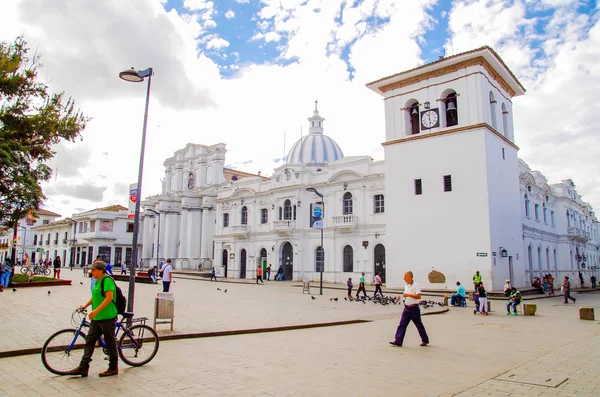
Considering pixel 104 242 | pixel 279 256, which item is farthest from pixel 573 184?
pixel 104 242

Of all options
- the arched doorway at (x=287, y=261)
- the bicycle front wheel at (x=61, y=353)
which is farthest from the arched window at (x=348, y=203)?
the bicycle front wheel at (x=61, y=353)

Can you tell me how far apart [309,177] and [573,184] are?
29.6 meters

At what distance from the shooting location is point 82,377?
261 inches

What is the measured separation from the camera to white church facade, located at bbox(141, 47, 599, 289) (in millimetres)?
26578

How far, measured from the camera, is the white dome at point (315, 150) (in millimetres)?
49375

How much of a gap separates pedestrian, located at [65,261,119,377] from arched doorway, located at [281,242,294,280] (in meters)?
34.0

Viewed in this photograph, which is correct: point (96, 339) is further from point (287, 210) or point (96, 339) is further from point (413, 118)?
point (287, 210)

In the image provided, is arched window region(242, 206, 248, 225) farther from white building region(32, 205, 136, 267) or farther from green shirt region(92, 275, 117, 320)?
green shirt region(92, 275, 117, 320)

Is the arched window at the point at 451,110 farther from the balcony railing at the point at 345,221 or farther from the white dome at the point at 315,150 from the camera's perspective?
the white dome at the point at 315,150

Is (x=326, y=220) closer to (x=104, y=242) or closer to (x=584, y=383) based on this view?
(x=584, y=383)

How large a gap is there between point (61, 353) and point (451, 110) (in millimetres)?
26640

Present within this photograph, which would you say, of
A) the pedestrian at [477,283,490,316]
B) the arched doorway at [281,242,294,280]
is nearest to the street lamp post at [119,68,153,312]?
the pedestrian at [477,283,490,316]

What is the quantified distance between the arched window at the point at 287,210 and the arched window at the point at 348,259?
688 centimetres

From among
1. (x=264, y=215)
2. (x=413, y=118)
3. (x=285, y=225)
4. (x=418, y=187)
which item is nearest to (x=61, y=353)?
(x=418, y=187)
